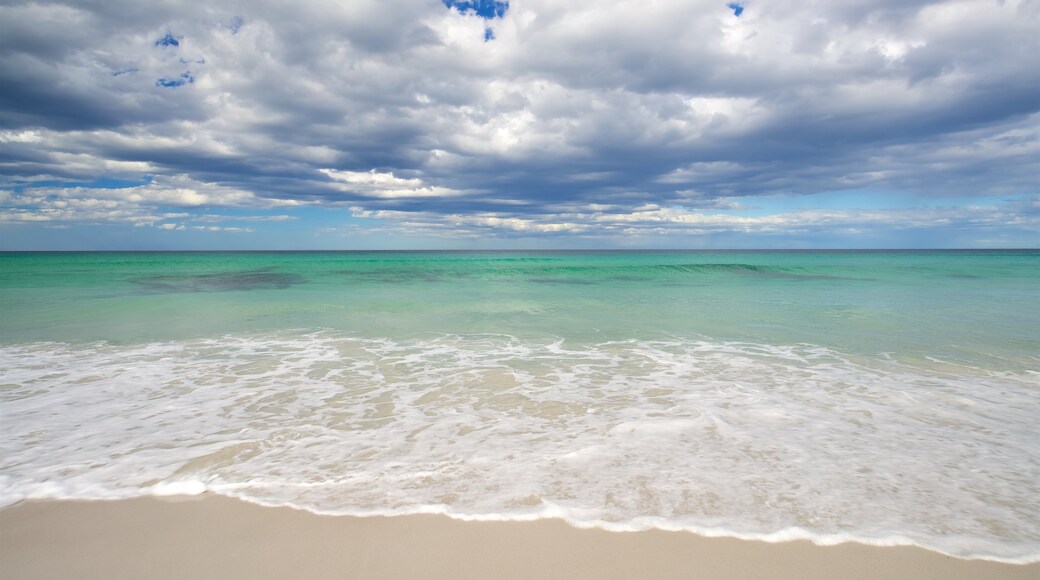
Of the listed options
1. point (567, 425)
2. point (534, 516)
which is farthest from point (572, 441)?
point (534, 516)

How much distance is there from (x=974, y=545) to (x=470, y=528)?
2810mm

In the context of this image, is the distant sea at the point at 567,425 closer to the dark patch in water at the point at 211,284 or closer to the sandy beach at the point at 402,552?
the sandy beach at the point at 402,552

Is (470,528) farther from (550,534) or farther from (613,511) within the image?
(613,511)

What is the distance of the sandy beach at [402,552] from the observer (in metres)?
2.48

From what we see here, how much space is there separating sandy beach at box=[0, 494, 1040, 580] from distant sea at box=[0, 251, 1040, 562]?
15 centimetres

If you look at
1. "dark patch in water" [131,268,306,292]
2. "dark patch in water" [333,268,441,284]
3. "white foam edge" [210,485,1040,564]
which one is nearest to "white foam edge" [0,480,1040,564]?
"white foam edge" [210,485,1040,564]

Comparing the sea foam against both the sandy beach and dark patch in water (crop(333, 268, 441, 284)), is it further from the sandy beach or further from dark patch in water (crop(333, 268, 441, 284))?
dark patch in water (crop(333, 268, 441, 284))

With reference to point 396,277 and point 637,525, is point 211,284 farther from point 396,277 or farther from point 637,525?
point 637,525

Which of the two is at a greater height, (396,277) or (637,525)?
(396,277)

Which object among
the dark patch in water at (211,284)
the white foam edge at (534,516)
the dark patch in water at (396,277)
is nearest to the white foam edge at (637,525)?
the white foam edge at (534,516)

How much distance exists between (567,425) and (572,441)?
0.41 m

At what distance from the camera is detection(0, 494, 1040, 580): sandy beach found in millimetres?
2480

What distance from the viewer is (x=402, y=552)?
8.61 feet

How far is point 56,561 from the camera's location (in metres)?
2.59
